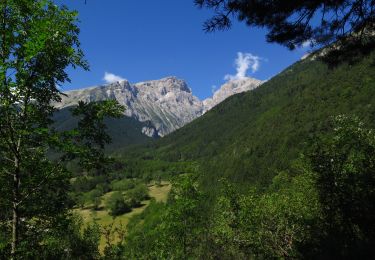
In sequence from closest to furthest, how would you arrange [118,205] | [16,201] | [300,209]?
[16,201]
[300,209]
[118,205]

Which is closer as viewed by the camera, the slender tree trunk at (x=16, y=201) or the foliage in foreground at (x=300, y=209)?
the slender tree trunk at (x=16, y=201)

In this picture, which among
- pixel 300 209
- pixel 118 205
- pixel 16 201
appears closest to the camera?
pixel 16 201

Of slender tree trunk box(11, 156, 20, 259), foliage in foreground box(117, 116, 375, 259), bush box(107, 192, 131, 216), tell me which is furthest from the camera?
bush box(107, 192, 131, 216)

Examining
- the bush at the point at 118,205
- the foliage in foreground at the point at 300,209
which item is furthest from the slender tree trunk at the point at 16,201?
the bush at the point at 118,205

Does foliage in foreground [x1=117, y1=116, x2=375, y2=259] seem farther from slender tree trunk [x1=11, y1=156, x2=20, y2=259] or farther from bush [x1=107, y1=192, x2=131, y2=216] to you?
bush [x1=107, y1=192, x2=131, y2=216]

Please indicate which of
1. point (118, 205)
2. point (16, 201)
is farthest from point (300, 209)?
point (118, 205)

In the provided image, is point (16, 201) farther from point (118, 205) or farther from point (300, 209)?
point (118, 205)

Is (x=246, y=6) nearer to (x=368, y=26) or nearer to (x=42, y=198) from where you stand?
(x=368, y=26)

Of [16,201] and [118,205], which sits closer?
[16,201]

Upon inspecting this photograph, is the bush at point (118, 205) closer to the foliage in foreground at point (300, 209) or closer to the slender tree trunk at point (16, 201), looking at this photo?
the foliage in foreground at point (300, 209)

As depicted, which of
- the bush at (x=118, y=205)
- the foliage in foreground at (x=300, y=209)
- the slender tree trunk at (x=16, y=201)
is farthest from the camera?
the bush at (x=118, y=205)

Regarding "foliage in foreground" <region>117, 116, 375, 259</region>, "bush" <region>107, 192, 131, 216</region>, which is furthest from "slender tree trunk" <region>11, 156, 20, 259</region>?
"bush" <region>107, 192, 131, 216</region>

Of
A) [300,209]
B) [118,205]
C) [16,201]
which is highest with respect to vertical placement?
[16,201]

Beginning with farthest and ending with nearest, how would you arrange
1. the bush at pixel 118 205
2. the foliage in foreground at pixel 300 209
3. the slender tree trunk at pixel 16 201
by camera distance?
the bush at pixel 118 205
the foliage in foreground at pixel 300 209
the slender tree trunk at pixel 16 201
